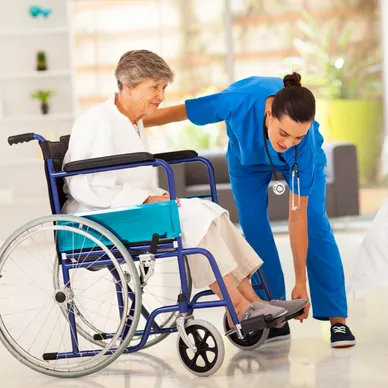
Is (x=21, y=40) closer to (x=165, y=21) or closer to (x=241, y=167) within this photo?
(x=165, y=21)

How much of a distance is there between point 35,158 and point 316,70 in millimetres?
2417

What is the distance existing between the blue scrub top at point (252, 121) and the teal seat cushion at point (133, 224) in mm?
427

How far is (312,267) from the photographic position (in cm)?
295

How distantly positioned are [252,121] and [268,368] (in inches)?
29.8

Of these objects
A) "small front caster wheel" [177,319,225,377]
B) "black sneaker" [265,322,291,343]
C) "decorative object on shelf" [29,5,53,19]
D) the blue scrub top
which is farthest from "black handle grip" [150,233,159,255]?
"decorative object on shelf" [29,5,53,19]

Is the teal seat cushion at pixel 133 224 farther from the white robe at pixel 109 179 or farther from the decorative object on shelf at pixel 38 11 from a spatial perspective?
the decorative object on shelf at pixel 38 11

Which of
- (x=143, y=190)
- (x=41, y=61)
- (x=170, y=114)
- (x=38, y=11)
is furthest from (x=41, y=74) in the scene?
(x=143, y=190)

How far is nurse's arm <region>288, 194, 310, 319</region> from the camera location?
2.65 meters

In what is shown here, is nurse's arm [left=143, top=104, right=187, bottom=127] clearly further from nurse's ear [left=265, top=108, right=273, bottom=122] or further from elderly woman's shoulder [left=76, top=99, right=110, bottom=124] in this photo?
nurse's ear [left=265, top=108, right=273, bottom=122]

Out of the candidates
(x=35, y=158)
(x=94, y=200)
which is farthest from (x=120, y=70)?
(x=35, y=158)

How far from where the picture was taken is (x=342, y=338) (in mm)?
2807


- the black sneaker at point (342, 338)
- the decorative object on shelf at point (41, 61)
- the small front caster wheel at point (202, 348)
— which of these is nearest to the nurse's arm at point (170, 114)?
the small front caster wheel at point (202, 348)

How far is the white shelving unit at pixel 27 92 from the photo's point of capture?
6.78 metres

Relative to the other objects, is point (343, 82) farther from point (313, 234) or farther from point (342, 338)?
point (342, 338)
